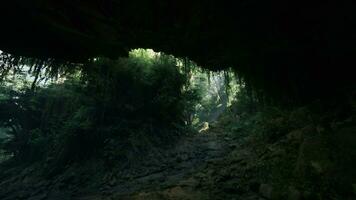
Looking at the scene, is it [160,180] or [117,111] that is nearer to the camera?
[160,180]

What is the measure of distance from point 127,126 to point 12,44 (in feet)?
17.3

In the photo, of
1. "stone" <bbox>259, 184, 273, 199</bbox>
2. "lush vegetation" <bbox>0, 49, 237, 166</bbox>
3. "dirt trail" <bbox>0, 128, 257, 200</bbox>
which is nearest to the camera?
"stone" <bbox>259, 184, 273, 199</bbox>

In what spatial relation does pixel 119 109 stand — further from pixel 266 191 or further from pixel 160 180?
pixel 266 191

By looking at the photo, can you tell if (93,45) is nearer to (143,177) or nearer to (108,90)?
(143,177)

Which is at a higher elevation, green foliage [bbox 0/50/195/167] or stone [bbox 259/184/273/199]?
green foliage [bbox 0/50/195/167]

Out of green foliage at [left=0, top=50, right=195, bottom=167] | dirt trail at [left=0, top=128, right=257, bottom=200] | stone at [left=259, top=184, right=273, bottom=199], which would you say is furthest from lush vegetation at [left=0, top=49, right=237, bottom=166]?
stone at [left=259, top=184, right=273, bottom=199]

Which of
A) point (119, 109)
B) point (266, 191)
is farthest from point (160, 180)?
point (119, 109)

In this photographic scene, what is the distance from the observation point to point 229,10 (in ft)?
16.6

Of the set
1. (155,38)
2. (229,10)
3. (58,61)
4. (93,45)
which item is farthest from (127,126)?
(229,10)

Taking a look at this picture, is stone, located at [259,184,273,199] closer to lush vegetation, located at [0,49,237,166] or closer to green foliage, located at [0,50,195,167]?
lush vegetation, located at [0,49,237,166]

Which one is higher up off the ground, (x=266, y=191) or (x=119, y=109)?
(x=119, y=109)

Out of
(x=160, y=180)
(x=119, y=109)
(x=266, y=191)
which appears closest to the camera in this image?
(x=266, y=191)

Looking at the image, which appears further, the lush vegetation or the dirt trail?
the lush vegetation

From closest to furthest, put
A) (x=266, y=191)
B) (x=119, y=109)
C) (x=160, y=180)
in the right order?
(x=266, y=191) < (x=160, y=180) < (x=119, y=109)
